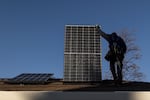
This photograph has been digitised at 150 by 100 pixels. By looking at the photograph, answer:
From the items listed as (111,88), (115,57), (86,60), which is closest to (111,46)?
(115,57)

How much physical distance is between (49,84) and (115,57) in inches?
93.4

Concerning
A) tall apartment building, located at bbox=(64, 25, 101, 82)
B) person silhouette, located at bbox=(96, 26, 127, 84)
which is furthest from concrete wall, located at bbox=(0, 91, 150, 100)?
tall apartment building, located at bbox=(64, 25, 101, 82)

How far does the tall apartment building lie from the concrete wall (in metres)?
3.93

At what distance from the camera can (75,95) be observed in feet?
29.9

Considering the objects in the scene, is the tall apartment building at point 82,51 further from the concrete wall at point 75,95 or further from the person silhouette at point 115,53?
the concrete wall at point 75,95

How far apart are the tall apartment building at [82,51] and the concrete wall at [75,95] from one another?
12.9ft

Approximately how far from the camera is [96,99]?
9047 millimetres

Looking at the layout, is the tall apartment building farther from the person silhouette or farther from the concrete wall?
the concrete wall

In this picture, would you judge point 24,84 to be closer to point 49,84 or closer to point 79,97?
point 49,84

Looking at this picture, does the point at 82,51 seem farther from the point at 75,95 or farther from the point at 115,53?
the point at 75,95

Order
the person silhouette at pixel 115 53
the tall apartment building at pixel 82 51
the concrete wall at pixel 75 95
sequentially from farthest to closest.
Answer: the tall apartment building at pixel 82 51 < the person silhouette at pixel 115 53 < the concrete wall at pixel 75 95

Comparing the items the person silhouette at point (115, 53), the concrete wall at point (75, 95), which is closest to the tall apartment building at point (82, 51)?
the person silhouette at point (115, 53)

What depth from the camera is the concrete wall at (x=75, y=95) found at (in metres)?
8.97

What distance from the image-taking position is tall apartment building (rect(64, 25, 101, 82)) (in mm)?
13785
